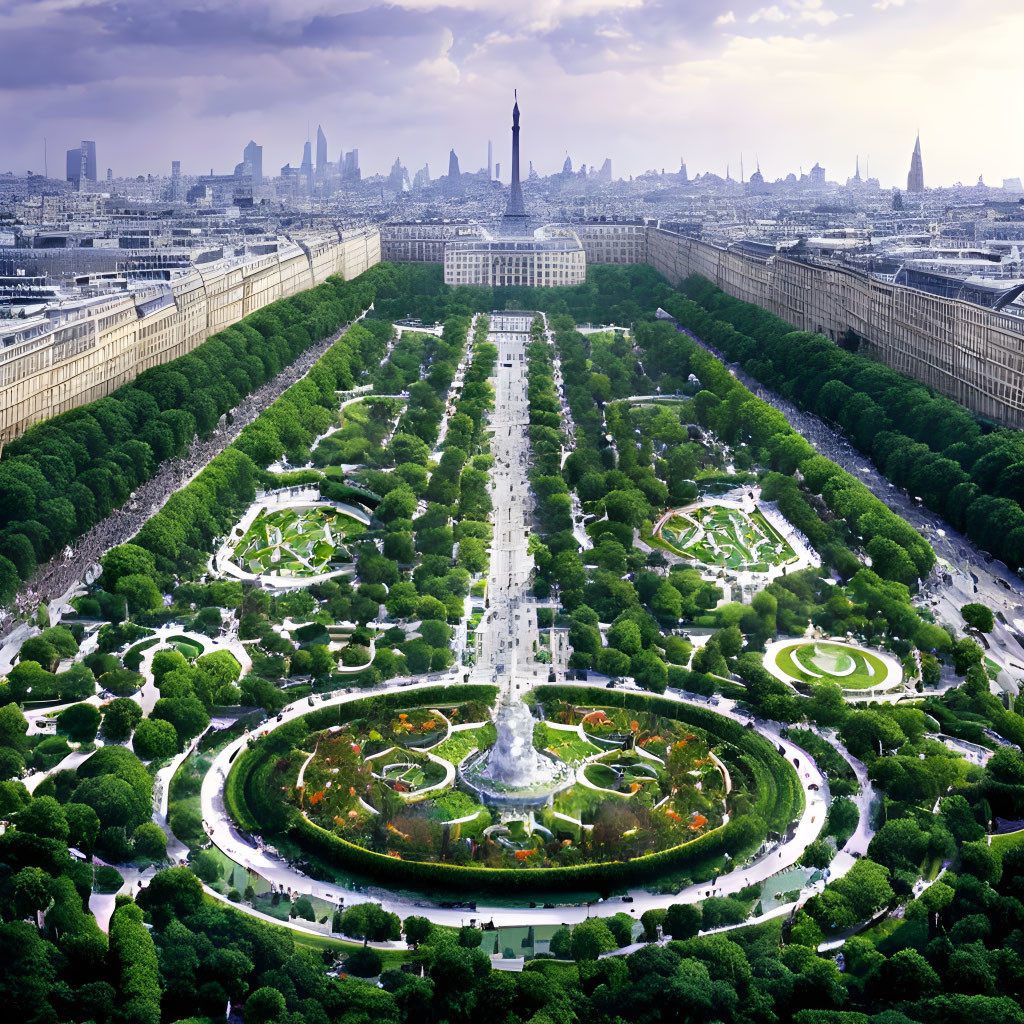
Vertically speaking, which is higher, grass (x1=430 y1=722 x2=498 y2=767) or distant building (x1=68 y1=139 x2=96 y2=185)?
distant building (x1=68 y1=139 x2=96 y2=185)

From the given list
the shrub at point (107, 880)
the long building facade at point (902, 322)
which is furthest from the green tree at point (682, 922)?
the long building facade at point (902, 322)

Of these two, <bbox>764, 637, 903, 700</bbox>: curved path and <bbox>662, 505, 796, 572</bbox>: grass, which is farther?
<bbox>662, 505, 796, 572</bbox>: grass

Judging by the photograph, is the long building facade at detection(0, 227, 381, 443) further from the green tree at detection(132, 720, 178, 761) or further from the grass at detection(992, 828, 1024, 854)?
the grass at detection(992, 828, 1024, 854)

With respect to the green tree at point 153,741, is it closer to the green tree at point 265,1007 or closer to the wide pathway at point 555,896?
the wide pathway at point 555,896

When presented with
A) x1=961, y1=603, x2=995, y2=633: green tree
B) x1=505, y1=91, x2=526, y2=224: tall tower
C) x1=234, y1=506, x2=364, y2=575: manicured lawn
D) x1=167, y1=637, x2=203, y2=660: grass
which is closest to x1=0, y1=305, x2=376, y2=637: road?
x1=234, y1=506, x2=364, y2=575: manicured lawn

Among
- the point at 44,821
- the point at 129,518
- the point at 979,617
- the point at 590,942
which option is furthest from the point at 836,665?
the point at 129,518

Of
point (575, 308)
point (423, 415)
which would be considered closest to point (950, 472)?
point (423, 415)

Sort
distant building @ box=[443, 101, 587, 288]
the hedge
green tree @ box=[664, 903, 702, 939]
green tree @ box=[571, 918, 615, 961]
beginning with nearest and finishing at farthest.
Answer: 1. green tree @ box=[571, 918, 615, 961]
2. green tree @ box=[664, 903, 702, 939]
3. the hedge
4. distant building @ box=[443, 101, 587, 288]
